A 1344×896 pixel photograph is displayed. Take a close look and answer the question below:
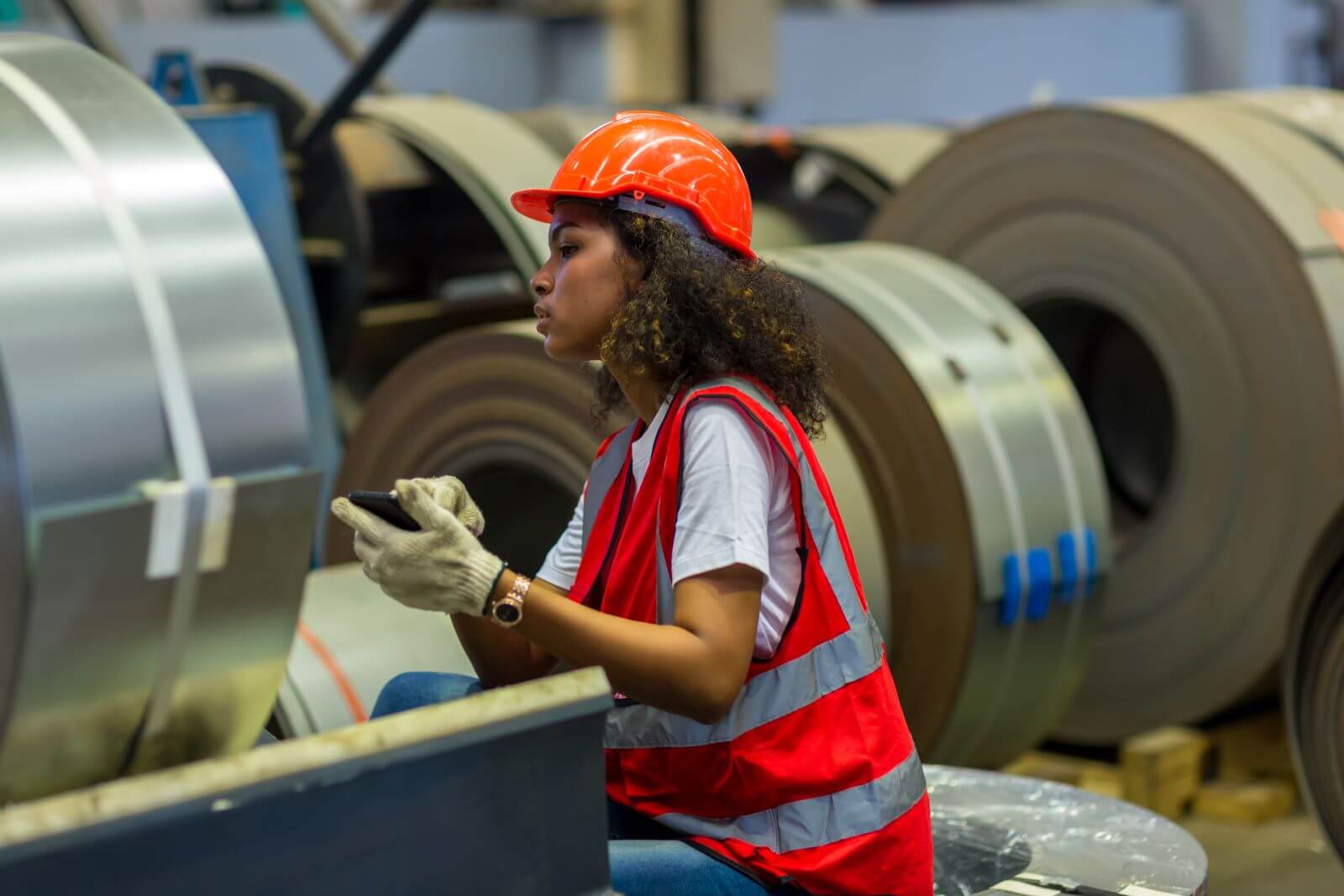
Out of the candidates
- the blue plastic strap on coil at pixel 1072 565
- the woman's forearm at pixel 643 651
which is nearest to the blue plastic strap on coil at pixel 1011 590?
the blue plastic strap on coil at pixel 1072 565

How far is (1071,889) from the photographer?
192 cm

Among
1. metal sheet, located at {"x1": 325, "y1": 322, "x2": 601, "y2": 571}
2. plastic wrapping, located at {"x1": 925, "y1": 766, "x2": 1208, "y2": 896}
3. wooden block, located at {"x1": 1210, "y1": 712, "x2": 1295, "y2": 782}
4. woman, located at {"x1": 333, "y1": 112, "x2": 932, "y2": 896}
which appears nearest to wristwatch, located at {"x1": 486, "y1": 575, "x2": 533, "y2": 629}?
woman, located at {"x1": 333, "y1": 112, "x2": 932, "y2": 896}

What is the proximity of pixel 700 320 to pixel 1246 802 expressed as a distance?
2.37 metres

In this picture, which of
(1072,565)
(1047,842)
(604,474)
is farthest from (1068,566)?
(604,474)

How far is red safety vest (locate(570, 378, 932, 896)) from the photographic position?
159cm

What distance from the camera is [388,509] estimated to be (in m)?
1.52

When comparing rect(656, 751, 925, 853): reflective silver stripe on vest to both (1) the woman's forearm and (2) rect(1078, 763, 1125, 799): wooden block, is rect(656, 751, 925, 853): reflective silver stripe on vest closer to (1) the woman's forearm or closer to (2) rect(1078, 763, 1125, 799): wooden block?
(1) the woman's forearm

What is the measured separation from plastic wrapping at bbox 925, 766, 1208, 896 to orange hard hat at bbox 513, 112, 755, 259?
814 mm

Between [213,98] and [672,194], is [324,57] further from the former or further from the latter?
[672,194]

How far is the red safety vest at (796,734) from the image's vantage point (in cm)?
159

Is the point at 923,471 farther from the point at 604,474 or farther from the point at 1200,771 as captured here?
the point at 604,474

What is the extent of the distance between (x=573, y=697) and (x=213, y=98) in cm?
326

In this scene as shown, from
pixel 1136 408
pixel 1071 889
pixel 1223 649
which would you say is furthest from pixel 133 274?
pixel 1136 408

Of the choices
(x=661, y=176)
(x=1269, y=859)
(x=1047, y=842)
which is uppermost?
(x=661, y=176)
